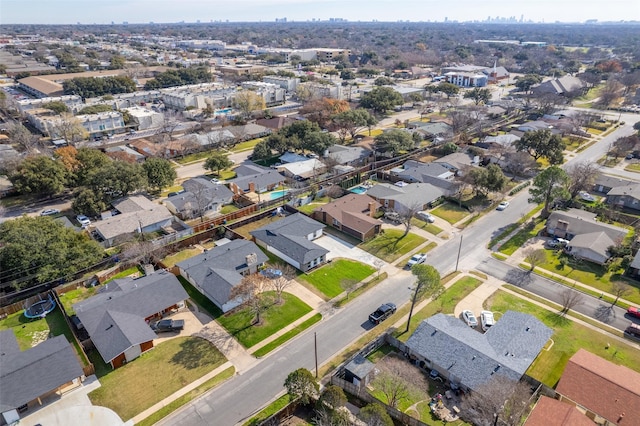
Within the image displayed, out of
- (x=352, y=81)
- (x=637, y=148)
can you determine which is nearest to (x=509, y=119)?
(x=637, y=148)

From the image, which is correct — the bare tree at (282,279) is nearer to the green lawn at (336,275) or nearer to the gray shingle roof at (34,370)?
the green lawn at (336,275)

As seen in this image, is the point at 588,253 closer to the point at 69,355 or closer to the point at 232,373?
the point at 232,373

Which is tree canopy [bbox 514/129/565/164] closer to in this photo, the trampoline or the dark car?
the dark car

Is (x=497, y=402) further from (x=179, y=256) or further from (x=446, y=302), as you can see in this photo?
(x=179, y=256)

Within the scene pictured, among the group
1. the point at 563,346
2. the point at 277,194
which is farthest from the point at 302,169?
the point at 563,346

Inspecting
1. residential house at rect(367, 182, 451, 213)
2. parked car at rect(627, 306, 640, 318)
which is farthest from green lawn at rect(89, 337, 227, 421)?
parked car at rect(627, 306, 640, 318)

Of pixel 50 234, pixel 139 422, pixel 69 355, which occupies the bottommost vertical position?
pixel 139 422
